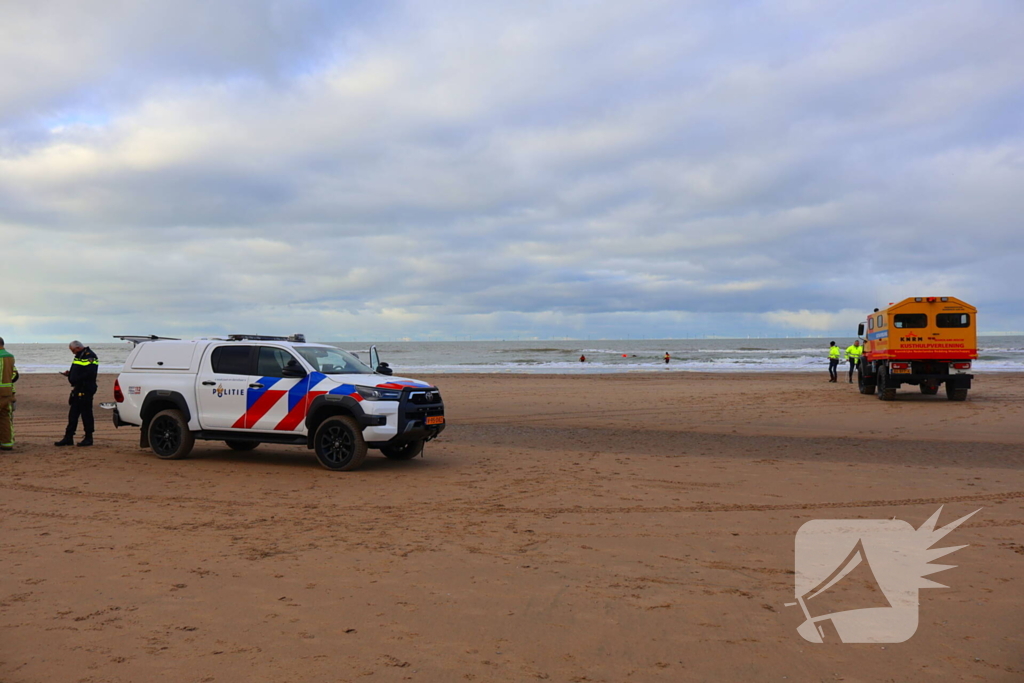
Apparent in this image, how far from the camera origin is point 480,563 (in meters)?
6.02

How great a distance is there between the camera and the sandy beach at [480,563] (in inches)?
166

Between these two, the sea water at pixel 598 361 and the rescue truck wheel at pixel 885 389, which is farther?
the sea water at pixel 598 361

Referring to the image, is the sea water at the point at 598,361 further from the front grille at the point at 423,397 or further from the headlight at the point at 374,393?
the headlight at the point at 374,393

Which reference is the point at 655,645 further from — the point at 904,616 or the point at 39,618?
the point at 39,618

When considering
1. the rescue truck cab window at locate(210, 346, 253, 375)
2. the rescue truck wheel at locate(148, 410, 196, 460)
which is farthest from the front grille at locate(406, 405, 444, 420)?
the rescue truck wheel at locate(148, 410, 196, 460)

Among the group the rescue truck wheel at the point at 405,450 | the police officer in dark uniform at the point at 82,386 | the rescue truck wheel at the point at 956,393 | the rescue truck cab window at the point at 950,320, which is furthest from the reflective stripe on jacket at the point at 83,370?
the rescue truck wheel at the point at 956,393

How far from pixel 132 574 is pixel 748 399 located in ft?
65.4

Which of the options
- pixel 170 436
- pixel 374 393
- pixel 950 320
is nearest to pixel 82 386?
pixel 170 436

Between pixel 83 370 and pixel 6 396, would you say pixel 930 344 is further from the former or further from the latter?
pixel 6 396

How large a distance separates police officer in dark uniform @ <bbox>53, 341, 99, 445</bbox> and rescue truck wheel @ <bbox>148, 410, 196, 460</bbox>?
6.24ft

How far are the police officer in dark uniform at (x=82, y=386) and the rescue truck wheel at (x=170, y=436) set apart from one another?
6.24ft

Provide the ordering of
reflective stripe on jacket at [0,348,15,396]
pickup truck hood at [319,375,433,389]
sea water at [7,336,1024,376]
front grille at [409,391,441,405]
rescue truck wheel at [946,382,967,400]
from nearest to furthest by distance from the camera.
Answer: pickup truck hood at [319,375,433,389], front grille at [409,391,441,405], reflective stripe on jacket at [0,348,15,396], rescue truck wheel at [946,382,967,400], sea water at [7,336,1024,376]

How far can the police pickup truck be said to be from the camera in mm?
10609

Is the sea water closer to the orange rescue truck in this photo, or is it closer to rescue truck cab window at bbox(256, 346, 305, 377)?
rescue truck cab window at bbox(256, 346, 305, 377)
